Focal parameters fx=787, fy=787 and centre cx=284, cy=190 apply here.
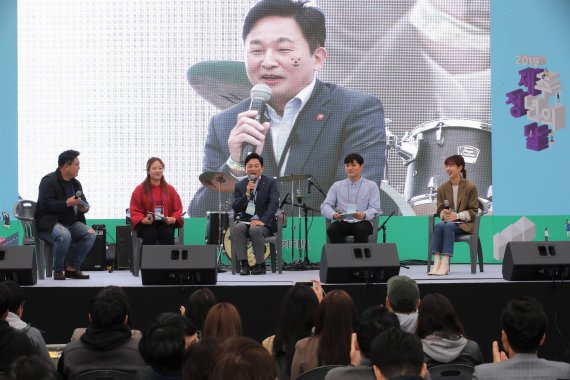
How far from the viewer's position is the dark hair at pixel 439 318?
308cm

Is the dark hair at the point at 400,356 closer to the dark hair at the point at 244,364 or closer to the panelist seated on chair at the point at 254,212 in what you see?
the dark hair at the point at 244,364

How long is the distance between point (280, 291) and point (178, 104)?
3586 millimetres

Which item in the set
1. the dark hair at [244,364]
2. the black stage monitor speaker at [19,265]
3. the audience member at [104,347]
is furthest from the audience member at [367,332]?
the black stage monitor speaker at [19,265]

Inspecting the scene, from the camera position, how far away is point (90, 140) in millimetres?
8094

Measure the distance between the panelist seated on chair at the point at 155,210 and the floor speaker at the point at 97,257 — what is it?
134 centimetres

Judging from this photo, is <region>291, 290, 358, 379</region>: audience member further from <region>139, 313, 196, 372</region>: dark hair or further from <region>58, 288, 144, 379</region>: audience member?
<region>139, 313, 196, 372</region>: dark hair

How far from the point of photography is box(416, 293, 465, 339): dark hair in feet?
10.1

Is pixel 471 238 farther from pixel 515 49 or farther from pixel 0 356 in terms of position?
pixel 0 356

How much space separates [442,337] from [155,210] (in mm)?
3604

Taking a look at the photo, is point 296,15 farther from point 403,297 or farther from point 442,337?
point 442,337

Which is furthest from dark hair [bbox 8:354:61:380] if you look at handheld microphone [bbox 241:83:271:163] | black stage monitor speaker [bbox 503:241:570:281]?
handheld microphone [bbox 241:83:271:163]

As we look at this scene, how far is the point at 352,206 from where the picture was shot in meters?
6.49

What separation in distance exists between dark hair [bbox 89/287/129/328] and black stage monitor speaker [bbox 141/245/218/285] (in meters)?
2.08

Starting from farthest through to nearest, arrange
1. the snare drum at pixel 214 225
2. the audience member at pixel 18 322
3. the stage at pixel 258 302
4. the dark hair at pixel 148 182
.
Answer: the snare drum at pixel 214 225, the dark hair at pixel 148 182, the stage at pixel 258 302, the audience member at pixel 18 322
